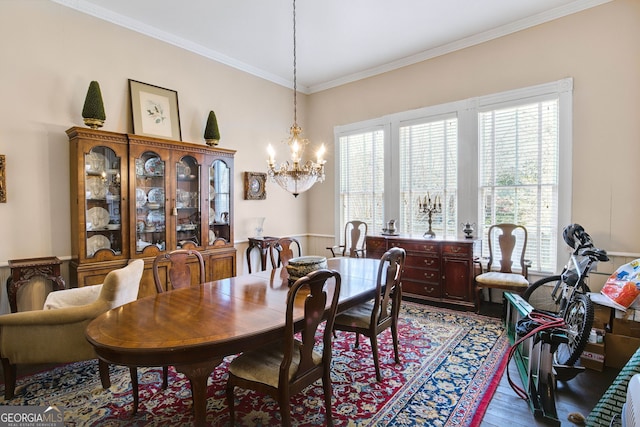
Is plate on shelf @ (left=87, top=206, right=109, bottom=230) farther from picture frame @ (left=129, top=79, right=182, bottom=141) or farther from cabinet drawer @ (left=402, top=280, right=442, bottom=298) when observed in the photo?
cabinet drawer @ (left=402, top=280, right=442, bottom=298)

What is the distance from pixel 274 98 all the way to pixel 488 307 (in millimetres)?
4520

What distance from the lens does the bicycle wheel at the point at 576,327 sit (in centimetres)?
240

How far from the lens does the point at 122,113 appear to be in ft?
12.6

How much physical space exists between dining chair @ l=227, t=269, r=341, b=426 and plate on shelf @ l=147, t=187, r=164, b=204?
8.41 feet

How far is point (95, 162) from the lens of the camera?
3383 millimetres

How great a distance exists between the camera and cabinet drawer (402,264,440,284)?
13.8 ft

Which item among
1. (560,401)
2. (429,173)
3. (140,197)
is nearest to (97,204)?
(140,197)

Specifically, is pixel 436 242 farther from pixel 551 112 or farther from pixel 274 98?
pixel 274 98

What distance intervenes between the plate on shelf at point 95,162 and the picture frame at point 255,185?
6.56 ft

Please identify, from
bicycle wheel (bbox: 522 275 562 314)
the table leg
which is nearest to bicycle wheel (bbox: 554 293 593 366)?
bicycle wheel (bbox: 522 275 562 314)

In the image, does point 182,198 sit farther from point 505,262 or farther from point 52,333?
point 505,262

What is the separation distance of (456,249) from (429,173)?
1.24 meters

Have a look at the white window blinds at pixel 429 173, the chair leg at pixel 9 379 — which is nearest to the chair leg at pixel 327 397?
the chair leg at pixel 9 379

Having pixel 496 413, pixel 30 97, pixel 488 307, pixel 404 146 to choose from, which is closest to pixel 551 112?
pixel 404 146
